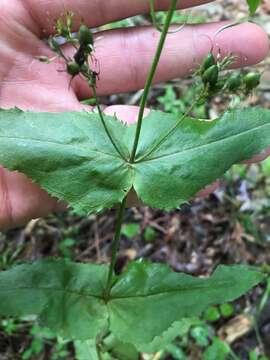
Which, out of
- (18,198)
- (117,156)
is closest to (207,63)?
(117,156)

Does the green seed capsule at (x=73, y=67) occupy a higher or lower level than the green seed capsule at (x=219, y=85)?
lower

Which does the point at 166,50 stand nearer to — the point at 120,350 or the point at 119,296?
the point at 119,296

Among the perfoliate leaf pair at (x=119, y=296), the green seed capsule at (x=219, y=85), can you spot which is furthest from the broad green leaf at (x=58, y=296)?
the green seed capsule at (x=219, y=85)

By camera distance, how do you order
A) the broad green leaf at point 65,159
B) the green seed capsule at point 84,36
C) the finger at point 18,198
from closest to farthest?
the green seed capsule at point 84,36 < the broad green leaf at point 65,159 < the finger at point 18,198

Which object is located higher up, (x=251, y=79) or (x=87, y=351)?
(x=251, y=79)

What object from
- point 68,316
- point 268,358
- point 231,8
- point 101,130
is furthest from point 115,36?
point 231,8

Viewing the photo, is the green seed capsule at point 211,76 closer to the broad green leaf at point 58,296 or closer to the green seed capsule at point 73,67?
the green seed capsule at point 73,67
